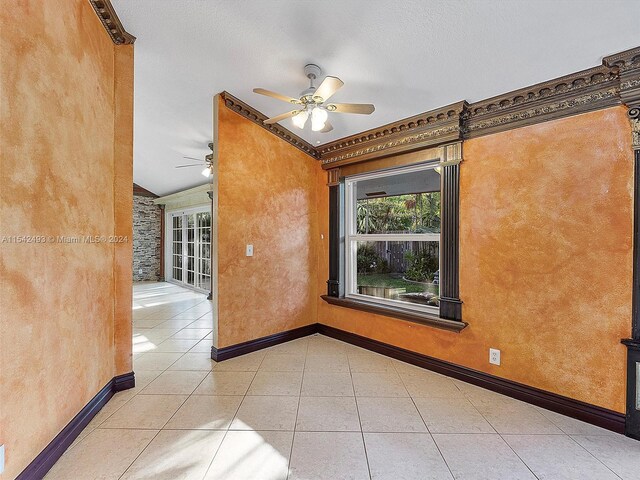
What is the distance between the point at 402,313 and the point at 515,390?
3.55ft

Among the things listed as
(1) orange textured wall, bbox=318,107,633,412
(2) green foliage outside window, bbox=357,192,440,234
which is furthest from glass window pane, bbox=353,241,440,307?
(1) orange textured wall, bbox=318,107,633,412

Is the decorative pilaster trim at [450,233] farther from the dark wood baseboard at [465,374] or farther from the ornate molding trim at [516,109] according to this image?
the dark wood baseboard at [465,374]

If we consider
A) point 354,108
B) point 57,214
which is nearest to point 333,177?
point 354,108

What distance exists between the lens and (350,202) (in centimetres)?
381

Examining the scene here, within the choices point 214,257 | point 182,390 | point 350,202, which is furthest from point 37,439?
point 350,202

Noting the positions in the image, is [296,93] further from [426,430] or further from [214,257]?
[426,430]

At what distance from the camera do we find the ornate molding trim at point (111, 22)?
2.01 meters

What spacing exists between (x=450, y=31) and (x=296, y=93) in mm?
1414

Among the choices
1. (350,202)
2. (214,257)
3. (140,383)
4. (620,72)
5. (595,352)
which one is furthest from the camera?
(350,202)

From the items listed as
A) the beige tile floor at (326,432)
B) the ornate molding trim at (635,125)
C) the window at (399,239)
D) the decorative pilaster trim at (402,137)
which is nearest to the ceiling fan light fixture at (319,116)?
the decorative pilaster trim at (402,137)

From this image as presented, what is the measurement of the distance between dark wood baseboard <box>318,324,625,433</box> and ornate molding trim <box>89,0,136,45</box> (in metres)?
3.67

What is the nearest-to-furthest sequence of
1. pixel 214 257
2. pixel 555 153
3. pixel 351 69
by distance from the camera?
pixel 555 153 < pixel 351 69 < pixel 214 257

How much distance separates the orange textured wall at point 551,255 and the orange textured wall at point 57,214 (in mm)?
2866

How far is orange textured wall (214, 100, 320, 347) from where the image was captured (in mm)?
3041
